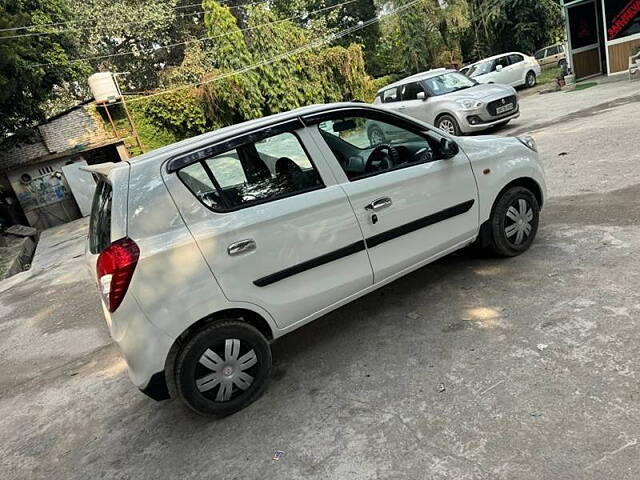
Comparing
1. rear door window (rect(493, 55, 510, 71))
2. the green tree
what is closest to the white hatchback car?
the green tree

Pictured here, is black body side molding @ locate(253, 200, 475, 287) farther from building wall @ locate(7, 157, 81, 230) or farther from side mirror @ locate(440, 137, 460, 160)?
building wall @ locate(7, 157, 81, 230)

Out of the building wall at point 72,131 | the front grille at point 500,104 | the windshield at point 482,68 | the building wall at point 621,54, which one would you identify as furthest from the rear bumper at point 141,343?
the windshield at point 482,68

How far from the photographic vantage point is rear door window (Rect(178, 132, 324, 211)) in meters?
2.85

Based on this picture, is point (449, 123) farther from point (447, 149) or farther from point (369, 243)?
point (369, 243)

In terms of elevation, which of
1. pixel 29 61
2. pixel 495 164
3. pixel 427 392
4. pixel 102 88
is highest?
pixel 29 61

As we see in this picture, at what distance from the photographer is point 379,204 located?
3.23 m

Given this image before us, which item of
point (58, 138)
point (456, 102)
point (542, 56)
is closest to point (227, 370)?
point (456, 102)

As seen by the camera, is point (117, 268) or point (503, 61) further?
point (503, 61)

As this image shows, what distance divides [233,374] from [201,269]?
72 cm

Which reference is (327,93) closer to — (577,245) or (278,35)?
(278,35)

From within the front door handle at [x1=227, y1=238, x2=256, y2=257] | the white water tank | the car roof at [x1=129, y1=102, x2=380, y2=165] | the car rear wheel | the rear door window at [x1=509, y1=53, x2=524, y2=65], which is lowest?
the car rear wheel

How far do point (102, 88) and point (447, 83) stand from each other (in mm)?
13307

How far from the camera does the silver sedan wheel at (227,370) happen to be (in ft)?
9.19

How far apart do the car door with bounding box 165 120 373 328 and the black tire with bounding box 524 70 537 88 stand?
18840 millimetres
